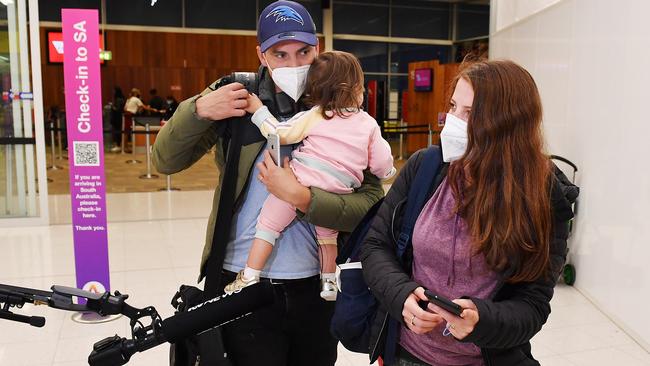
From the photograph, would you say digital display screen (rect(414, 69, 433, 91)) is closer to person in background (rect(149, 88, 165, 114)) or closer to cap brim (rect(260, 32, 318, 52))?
person in background (rect(149, 88, 165, 114))

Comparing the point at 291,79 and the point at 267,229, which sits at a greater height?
the point at 291,79

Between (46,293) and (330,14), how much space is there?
55.2 ft

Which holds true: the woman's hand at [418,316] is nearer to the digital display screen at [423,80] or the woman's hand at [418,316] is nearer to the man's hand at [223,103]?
the man's hand at [223,103]

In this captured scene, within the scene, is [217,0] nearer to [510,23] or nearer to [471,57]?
[510,23]

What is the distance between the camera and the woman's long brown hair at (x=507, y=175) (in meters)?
1.26

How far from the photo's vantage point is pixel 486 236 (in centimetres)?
125

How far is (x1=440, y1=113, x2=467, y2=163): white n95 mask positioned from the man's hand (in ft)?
1.80

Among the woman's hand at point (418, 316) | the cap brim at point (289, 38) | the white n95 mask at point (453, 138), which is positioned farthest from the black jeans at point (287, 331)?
the cap brim at point (289, 38)

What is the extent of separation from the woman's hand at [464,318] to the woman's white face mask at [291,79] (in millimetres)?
755

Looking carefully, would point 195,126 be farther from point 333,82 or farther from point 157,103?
point 157,103

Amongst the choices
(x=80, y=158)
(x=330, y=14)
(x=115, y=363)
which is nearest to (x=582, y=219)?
(x=80, y=158)

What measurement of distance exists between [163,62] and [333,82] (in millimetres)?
16175

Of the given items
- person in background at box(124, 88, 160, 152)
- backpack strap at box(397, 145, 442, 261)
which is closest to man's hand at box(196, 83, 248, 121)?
backpack strap at box(397, 145, 442, 261)

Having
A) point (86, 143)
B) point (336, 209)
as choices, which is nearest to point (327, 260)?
point (336, 209)
